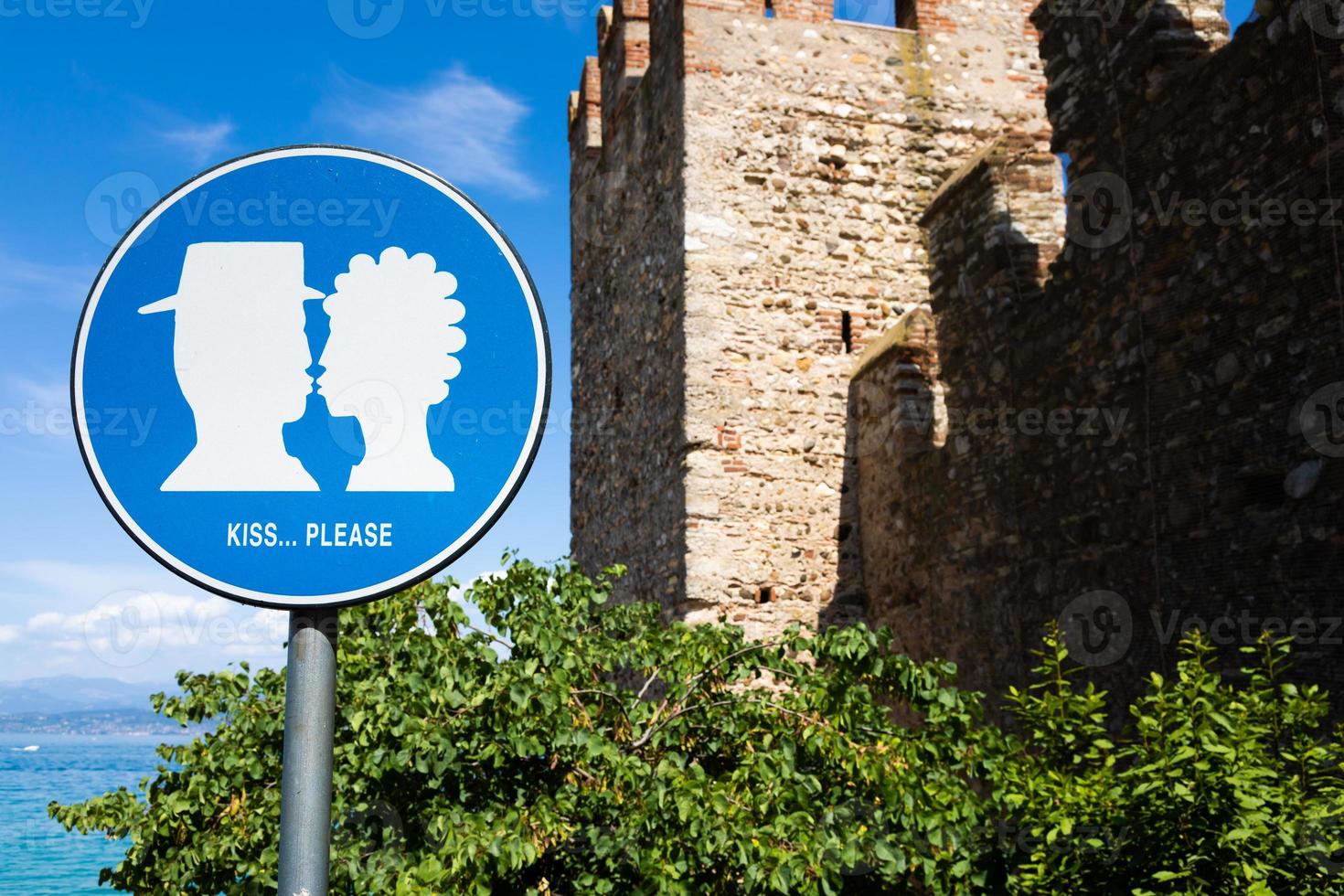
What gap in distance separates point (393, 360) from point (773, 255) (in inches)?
301

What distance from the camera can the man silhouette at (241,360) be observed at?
1544 millimetres

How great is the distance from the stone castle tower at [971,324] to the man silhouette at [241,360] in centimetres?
420

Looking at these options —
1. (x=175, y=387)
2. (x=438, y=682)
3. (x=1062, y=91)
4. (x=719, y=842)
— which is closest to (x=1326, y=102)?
(x=1062, y=91)

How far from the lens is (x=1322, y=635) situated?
4.57m

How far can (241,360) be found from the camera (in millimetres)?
1585

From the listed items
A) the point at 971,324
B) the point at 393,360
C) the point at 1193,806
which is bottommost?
the point at 1193,806

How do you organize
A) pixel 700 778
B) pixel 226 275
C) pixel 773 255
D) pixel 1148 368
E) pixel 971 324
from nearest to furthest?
pixel 226 275 → pixel 700 778 → pixel 1148 368 → pixel 971 324 → pixel 773 255

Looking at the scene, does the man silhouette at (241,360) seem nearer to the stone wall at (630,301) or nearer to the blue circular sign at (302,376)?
the blue circular sign at (302,376)

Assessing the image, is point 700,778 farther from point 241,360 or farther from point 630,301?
point 630,301

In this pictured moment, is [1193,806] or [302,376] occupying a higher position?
[302,376]

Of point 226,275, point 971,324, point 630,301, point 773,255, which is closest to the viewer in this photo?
point 226,275

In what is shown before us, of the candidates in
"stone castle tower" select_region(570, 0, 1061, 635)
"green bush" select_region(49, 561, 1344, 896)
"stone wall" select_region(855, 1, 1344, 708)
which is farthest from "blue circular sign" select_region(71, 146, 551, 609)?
"stone castle tower" select_region(570, 0, 1061, 635)

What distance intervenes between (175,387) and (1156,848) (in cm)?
260

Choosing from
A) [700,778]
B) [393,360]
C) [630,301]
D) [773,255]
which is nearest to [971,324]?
[773,255]
